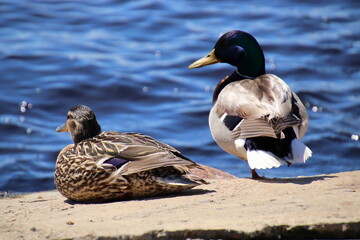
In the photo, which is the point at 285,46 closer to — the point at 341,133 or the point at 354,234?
the point at 341,133

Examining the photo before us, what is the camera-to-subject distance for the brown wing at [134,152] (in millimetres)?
5291

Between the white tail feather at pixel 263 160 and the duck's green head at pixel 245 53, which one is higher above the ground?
the duck's green head at pixel 245 53

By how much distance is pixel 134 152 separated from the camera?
17.8ft

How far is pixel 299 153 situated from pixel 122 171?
1512 mm

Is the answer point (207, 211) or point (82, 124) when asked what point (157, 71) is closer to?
point (82, 124)

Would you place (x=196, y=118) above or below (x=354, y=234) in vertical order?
below

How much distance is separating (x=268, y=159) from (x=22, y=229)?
2.25m

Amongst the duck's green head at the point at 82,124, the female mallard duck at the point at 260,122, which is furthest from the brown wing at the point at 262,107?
the duck's green head at the point at 82,124

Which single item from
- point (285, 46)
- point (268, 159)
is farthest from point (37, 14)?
point (268, 159)

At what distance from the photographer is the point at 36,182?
28.7 ft

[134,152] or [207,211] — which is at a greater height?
[134,152]

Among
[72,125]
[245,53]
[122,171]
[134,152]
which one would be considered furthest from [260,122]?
[72,125]

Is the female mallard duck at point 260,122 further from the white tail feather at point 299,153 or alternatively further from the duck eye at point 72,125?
the duck eye at point 72,125

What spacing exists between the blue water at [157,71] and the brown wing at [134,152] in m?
3.15
